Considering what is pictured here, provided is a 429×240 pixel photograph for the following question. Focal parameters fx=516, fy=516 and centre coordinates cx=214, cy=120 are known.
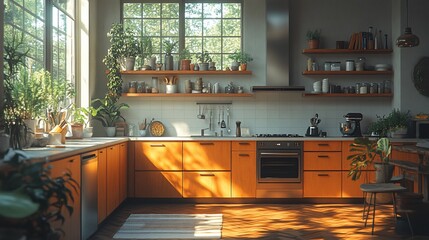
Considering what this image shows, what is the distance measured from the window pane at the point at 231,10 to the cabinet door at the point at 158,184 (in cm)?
244

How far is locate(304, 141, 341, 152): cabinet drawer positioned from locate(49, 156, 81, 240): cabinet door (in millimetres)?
3441

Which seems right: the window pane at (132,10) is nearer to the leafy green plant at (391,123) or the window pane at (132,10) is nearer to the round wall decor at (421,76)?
the leafy green plant at (391,123)

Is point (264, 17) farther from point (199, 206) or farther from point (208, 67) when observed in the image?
point (199, 206)

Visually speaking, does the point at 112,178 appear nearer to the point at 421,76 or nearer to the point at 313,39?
the point at 313,39

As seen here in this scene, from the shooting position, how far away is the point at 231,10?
7555 mm

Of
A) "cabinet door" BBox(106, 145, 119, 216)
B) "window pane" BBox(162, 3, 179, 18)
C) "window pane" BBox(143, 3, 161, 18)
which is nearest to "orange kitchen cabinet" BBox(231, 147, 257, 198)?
"cabinet door" BBox(106, 145, 119, 216)

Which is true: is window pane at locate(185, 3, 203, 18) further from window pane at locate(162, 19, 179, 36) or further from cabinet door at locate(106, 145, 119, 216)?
cabinet door at locate(106, 145, 119, 216)

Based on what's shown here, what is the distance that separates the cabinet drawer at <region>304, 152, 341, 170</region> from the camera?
22.2ft

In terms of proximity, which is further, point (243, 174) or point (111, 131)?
point (111, 131)

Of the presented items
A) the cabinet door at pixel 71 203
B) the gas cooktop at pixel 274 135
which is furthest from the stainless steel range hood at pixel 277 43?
the cabinet door at pixel 71 203

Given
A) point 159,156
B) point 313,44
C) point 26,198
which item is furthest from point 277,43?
point 26,198

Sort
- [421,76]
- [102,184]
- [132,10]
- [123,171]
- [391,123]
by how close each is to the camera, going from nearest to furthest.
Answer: [102,184] < [123,171] < [391,123] < [421,76] < [132,10]

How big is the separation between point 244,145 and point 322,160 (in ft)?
3.41

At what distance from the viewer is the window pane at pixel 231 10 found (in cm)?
754
